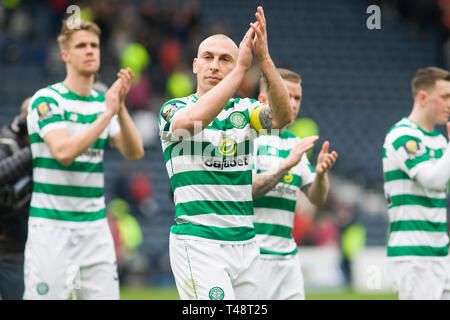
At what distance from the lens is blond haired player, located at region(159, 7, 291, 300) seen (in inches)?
164

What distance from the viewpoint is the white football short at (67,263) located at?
206 inches

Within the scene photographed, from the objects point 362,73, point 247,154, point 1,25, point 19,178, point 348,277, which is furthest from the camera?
point 362,73

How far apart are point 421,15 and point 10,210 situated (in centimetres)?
1755

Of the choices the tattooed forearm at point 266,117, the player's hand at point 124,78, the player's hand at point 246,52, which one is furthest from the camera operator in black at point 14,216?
the player's hand at point 246,52

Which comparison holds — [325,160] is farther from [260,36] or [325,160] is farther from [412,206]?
[260,36]

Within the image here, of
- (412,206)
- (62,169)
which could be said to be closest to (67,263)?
(62,169)

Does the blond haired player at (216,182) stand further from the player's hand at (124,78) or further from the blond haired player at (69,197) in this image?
the blond haired player at (69,197)

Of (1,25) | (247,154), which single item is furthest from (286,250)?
(1,25)

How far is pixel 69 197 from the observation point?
537cm

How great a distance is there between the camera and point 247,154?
442 centimetres

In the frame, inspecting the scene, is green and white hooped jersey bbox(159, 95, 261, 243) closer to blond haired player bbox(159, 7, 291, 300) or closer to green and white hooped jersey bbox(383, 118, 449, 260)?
blond haired player bbox(159, 7, 291, 300)

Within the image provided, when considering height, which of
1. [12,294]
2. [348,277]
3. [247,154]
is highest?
[247,154]

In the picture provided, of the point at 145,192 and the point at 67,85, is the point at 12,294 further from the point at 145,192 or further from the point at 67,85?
the point at 145,192
